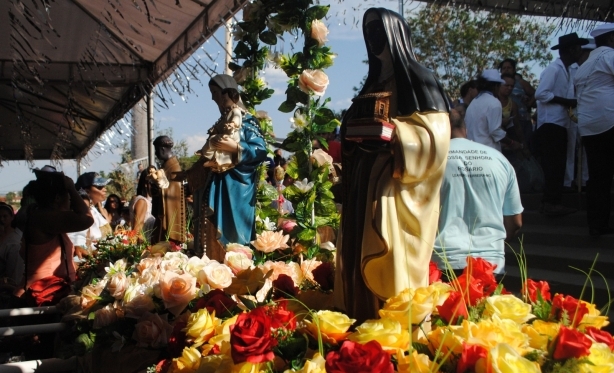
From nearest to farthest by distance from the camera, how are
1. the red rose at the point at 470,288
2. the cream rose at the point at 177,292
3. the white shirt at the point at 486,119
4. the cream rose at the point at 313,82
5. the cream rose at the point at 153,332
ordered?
1. the red rose at the point at 470,288
2. the cream rose at the point at 153,332
3. the cream rose at the point at 177,292
4. the cream rose at the point at 313,82
5. the white shirt at the point at 486,119

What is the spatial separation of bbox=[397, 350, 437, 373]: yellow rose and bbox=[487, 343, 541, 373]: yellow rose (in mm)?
169

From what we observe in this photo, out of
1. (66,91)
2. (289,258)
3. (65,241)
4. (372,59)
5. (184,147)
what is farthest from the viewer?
(184,147)

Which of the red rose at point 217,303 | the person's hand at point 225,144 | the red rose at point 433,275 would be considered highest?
the person's hand at point 225,144

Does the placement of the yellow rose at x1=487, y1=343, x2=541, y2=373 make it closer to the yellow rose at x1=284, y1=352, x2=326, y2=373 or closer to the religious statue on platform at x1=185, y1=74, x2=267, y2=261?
the yellow rose at x1=284, y1=352, x2=326, y2=373

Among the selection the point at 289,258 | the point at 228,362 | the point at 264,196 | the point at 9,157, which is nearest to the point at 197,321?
the point at 228,362

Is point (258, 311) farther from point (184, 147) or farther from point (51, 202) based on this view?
point (184, 147)

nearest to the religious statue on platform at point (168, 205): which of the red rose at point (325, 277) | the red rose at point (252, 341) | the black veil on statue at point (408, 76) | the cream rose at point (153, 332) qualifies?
the cream rose at point (153, 332)

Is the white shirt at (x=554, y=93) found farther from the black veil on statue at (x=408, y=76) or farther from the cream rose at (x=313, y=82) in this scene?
the black veil on statue at (x=408, y=76)

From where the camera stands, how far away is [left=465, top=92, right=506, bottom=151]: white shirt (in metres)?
6.26

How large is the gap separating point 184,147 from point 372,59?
26.2 meters

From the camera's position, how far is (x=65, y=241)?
4.99 meters

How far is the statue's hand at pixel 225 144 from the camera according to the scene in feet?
14.3

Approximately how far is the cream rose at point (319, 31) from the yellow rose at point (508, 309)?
2.82 meters

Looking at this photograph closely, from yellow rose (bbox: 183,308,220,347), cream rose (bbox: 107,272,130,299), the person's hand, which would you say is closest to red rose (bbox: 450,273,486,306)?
yellow rose (bbox: 183,308,220,347)
